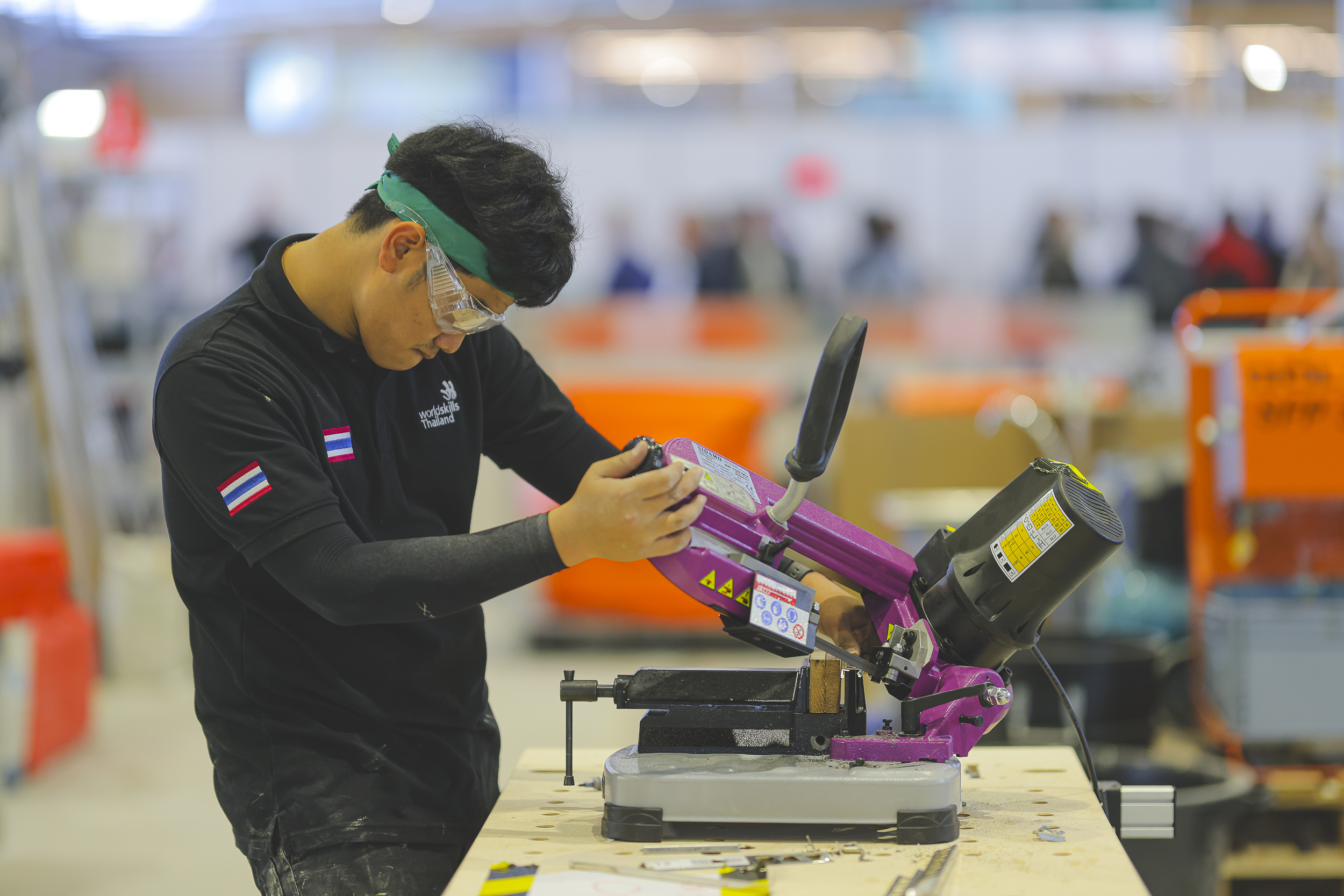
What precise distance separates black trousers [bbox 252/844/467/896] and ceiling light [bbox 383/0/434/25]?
10446 mm

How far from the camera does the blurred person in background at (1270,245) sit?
7.85 metres

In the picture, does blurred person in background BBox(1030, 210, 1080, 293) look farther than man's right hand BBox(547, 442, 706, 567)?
Yes

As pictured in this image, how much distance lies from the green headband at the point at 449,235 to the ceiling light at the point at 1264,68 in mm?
9825

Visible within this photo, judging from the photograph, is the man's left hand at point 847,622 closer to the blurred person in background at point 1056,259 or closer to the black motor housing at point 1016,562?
the black motor housing at point 1016,562

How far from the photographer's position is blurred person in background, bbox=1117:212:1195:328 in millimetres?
7238

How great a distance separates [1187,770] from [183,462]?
1.82 metres

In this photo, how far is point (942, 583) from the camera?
Answer: 4.17 feet

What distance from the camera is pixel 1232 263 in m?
7.77

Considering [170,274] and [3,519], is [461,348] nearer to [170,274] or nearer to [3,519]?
[3,519]

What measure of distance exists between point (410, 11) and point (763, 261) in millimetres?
4775

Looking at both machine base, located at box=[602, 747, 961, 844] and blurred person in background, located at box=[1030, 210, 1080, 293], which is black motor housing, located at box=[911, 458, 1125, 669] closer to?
machine base, located at box=[602, 747, 961, 844]

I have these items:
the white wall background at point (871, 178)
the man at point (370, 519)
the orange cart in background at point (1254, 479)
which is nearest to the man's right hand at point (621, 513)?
the man at point (370, 519)

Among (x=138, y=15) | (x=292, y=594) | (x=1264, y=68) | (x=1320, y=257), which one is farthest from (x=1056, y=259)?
(x=138, y=15)

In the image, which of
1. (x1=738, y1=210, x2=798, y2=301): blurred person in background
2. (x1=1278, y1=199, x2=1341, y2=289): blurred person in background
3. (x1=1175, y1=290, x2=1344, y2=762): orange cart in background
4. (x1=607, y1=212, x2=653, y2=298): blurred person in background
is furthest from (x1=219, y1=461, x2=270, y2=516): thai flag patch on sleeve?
(x1=607, y1=212, x2=653, y2=298): blurred person in background
